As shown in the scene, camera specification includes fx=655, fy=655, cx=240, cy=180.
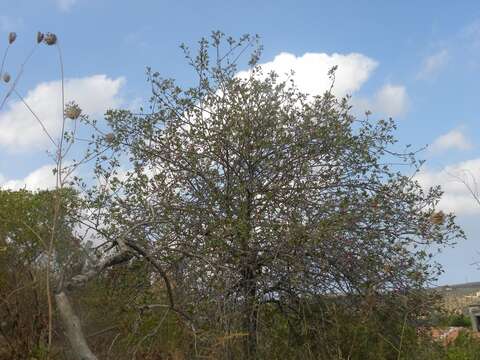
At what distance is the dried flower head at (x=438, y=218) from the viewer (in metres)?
7.72

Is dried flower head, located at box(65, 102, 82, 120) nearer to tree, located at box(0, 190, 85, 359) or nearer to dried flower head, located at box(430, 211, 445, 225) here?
tree, located at box(0, 190, 85, 359)

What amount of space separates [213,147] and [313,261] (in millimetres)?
1934

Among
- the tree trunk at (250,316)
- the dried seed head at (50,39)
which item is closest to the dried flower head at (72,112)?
the dried seed head at (50,39)

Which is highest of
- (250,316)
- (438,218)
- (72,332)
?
(438,218)

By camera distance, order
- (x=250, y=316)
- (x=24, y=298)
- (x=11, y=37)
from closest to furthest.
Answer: (x=11, y=37) → (x=24, y=298) → (x=250, y=316)

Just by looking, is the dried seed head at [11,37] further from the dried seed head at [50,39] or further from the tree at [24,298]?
the tree at [24,298]

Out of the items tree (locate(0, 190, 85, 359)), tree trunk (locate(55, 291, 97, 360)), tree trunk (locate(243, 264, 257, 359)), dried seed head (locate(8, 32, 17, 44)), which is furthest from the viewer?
tree trunk (locate(243, 264, 257, 359))

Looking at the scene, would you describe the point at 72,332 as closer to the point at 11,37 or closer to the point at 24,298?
the point at 24,298

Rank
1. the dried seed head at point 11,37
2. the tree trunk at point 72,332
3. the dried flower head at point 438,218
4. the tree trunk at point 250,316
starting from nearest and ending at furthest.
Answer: the dried seed head at point 11,37, the tree trunk at point 72,332, the tree trunk at point 250,316, the dried flower head at point 438,218

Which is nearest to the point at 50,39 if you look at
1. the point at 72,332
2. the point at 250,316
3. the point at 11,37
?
the point at 11,37

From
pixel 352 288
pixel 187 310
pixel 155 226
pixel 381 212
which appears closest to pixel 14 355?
pixel 187 310

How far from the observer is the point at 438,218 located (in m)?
7.73

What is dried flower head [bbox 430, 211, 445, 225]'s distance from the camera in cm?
772

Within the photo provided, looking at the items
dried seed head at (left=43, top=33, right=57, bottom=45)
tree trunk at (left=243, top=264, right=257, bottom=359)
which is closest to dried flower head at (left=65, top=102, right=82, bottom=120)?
dried seed head at (left=43, top=33, right=57, bottom=45)
